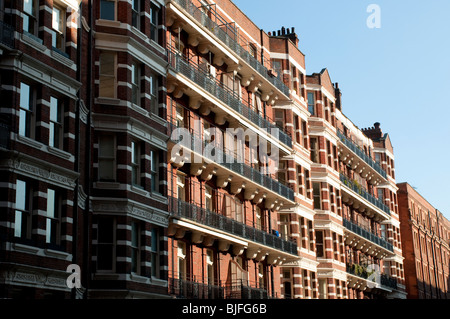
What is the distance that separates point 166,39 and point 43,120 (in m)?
11.8

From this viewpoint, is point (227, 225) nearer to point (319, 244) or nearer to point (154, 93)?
point (154, 93)

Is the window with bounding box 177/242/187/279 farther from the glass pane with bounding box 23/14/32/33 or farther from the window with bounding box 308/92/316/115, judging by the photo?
the window with bounding box 308/92/316/115

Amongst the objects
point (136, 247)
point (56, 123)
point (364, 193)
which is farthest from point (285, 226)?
point (56, 123)

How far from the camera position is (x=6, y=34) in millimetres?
24766

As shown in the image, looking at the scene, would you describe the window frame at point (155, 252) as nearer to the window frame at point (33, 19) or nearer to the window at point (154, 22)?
the window at point (154, 22)

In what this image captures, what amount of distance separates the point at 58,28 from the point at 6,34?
3285 mm

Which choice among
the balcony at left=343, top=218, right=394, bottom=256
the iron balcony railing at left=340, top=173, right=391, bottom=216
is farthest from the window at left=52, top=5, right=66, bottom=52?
the iron balcony railing at left=340, top=173, right=391, bottom=216

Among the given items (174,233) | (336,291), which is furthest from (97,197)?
(336,291)

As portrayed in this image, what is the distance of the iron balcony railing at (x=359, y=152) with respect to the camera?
2445 inches

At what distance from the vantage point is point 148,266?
31188 millimetres

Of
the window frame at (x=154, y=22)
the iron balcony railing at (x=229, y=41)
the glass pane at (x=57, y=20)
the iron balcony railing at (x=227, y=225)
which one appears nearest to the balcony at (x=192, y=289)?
the iron balcony railing at (x=227, y=225)

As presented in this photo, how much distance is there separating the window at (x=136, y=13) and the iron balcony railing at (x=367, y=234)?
30643 millimetres

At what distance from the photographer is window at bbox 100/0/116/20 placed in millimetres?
32000
